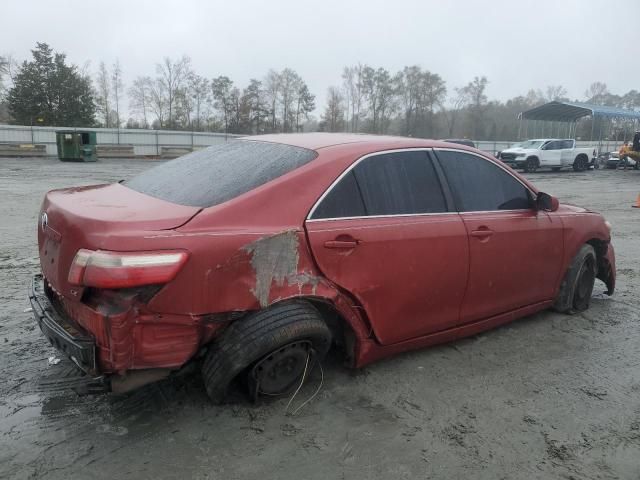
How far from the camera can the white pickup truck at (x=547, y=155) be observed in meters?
27.3

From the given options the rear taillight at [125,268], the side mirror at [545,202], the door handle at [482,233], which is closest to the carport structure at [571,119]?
the side mirror at [545,202]

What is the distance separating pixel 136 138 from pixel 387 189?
37.8 m

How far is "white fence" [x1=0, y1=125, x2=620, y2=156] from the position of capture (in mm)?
33469

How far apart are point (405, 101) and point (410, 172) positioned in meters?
70.7

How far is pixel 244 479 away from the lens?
2.34 m

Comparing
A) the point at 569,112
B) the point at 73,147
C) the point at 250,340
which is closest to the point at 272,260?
the point at 250,340

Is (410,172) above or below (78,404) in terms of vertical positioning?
above

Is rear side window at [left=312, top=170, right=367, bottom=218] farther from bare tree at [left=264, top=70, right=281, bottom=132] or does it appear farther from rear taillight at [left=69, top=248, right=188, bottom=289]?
bare tree at [left=264, top=70, right=281, bottom=132]

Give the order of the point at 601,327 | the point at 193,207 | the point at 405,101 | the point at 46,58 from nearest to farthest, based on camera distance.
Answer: the point at 193,207 < the point at 601,327 < the point at 46,58 < the point at 405,101

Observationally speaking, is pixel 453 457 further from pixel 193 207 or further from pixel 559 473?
pixel 193 207

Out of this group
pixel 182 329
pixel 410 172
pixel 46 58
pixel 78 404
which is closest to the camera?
pixel 182 329

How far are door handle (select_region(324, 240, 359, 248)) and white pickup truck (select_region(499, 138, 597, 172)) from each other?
26804mm

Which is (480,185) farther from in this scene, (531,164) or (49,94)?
(49,94)

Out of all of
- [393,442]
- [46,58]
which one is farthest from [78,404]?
[46,58]
